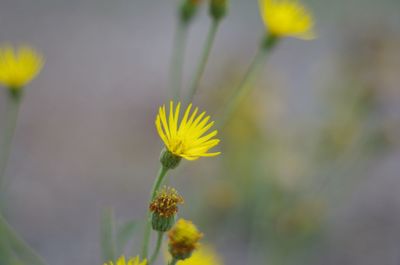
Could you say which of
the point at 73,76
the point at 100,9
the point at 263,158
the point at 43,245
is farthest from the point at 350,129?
the point at 100,9

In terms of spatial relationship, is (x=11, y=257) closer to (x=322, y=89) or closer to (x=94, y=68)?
(x=322, y=89)

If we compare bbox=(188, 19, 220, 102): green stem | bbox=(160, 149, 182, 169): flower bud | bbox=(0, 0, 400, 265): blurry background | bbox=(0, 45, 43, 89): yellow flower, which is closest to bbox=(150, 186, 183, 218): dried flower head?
bbox=(160, 149, 182, 169): flower bud

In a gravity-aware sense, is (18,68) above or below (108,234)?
above

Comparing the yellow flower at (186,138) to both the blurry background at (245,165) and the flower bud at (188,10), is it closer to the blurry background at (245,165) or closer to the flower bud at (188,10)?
the flower bud at (188,10)

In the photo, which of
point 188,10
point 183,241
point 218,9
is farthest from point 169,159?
point 188,10

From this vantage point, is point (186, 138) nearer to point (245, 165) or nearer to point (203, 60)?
point (203, 60)

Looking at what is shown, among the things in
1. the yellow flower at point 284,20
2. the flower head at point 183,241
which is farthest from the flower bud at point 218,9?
the flower head at point 183,241
